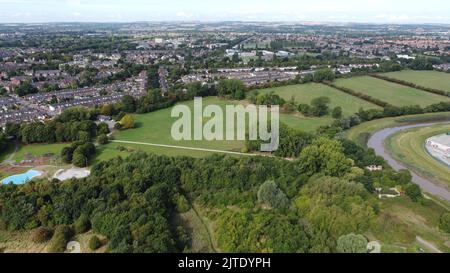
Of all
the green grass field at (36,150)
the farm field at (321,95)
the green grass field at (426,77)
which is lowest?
the green grass field at (36,150)

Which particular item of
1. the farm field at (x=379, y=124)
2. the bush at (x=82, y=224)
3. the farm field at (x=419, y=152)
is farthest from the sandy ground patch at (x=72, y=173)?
the farm field at (x=419, y=152)

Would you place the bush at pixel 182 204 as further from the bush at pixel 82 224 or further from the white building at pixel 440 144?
the white building at pixel 440 144

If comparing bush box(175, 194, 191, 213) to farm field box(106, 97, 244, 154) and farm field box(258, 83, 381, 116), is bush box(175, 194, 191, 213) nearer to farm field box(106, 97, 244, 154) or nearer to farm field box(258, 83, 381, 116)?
farm field box(106, 97, 244, 154)

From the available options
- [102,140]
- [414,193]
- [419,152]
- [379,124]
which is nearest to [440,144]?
[419,152]

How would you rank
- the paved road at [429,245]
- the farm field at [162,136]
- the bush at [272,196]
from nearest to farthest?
the paved road at [429,245]
the bush at [272,196]
the farm field at [162,136]

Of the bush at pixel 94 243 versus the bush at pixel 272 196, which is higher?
A: the bush at pixel 272 196
